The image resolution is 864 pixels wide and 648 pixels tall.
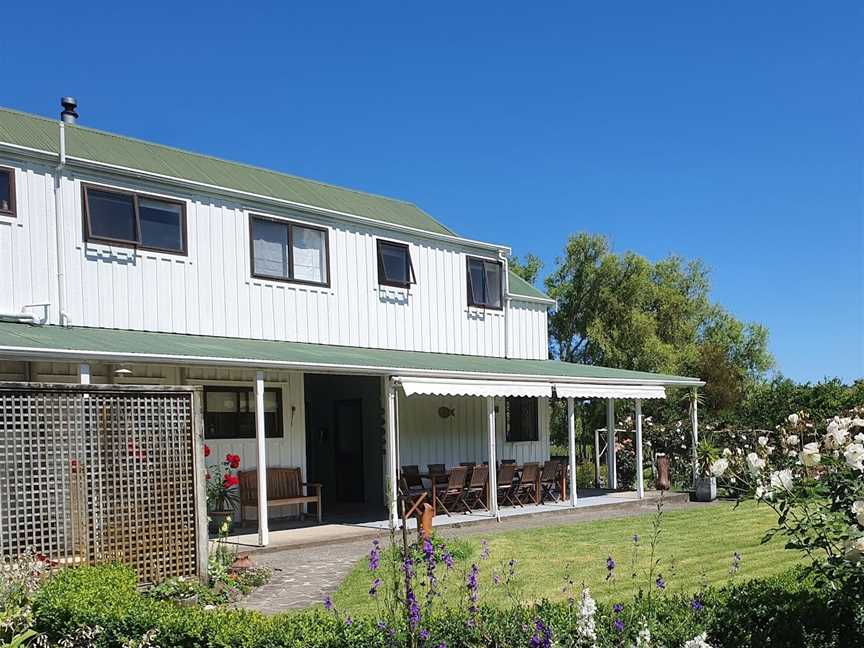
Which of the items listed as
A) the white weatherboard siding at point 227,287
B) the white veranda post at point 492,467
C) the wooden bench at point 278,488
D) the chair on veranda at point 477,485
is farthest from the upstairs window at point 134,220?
the chair on veranda at point 477,485

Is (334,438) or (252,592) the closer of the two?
(252,592)

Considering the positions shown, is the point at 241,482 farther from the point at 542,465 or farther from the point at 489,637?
the point at 489,637

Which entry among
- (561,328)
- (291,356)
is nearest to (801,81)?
(291,356)

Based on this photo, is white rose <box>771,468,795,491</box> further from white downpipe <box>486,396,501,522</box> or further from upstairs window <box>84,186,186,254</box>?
upstairs window <box>84,186,186,254</box>

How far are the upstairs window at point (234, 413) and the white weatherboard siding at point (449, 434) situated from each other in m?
3.09

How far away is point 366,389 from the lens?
697 inches

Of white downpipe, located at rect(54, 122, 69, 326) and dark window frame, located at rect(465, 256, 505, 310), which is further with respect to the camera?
dark window frame, located at rect(465, 256, 505, 310)

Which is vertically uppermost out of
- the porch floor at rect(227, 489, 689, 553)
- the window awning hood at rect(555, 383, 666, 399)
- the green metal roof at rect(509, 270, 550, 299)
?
the green metal roof at rect(509, 270, 550, 299)

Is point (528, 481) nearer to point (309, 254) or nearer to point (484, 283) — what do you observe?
point (484, 283)

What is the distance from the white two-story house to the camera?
12062 millimetres

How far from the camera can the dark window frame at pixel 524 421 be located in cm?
1952

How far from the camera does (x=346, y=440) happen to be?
18469mm

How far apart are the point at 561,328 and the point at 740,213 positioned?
9.25m

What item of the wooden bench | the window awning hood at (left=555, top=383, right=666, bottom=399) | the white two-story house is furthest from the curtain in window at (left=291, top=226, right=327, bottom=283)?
the window awning hood at (left=555, top=383, right=666, bottom=399)
